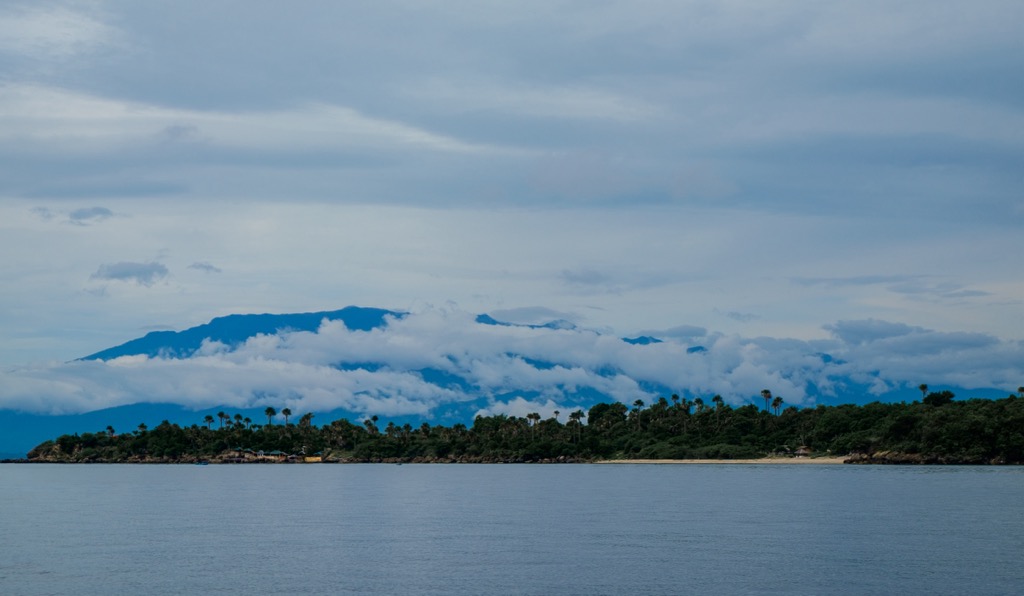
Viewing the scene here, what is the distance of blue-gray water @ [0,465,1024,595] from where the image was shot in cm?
5875

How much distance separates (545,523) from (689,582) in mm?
39954

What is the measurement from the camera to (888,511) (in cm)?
10556

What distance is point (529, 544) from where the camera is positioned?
78.4 m

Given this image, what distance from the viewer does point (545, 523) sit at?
9738 centimetres

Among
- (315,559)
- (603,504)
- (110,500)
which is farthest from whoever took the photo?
(110,500)

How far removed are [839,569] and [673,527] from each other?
27494 millimetres

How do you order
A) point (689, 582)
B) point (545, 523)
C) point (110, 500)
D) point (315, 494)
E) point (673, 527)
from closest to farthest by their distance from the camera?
point (689, 582), point (673, 527), point (545, 523), point (110, 500), point (315, 494)

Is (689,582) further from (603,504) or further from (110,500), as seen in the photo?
(110,500)

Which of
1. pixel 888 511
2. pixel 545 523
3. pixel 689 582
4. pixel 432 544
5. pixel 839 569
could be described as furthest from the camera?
pixel 888 511

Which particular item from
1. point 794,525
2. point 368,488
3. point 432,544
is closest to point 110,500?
point 368,488

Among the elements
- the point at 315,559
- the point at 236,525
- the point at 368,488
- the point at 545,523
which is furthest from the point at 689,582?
the point at 368,488

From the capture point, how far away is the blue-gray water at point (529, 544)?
58750 millimetres

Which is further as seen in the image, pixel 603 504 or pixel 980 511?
pixel 603 504

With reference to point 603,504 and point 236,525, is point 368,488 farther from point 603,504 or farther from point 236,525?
point 236,525
